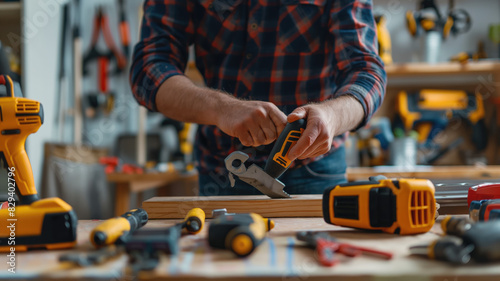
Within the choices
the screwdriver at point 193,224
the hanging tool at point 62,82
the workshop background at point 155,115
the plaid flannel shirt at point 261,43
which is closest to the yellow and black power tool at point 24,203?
the screwdriver at point 193,224

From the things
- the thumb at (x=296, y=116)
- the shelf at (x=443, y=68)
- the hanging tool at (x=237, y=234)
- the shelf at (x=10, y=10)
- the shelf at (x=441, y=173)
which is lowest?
the shelf at (x=441, y=173)

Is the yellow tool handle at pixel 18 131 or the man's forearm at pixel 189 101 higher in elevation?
the man's forearm at pixel 189 101

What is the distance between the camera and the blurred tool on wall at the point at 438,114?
218 cm

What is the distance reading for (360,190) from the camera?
0.56m

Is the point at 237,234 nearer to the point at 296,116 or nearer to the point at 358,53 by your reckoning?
the point at 296,116

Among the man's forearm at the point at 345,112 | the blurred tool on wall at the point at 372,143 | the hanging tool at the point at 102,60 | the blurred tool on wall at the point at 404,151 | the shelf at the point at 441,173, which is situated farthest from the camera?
the hanging tool at the point at 102,60

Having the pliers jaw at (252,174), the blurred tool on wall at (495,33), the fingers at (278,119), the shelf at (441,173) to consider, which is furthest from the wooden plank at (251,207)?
the blurred tool on wall at (495,33)

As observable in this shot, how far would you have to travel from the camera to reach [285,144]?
2.32 ft

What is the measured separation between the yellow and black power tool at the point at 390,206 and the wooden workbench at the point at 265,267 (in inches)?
1.8

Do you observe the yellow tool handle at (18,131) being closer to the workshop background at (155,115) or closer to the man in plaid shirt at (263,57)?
the man in plaid shirt at (263,57)

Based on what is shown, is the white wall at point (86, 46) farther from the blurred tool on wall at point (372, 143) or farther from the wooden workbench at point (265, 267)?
the wooden workbench at point (265, 267)

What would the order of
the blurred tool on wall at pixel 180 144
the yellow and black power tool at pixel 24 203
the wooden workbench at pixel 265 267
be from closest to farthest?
the wooden workbench at pixel 265 267 < the yellow and black power tool at pixel 24 203 < the blurred tool on wall at pixel 180 144

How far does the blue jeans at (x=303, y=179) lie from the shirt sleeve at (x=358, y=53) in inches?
6.8

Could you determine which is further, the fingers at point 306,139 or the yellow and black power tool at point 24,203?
the fingers at point 306,139
